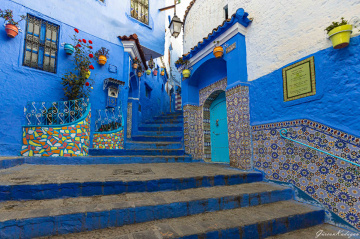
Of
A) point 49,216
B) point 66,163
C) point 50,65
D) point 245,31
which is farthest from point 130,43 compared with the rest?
point 49,216

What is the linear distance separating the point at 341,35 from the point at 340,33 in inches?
1.2

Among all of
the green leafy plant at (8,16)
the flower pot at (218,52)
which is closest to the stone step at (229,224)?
the flower pot at (218,52)

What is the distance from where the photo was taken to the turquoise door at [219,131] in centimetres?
561

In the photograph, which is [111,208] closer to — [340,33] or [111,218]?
[111,218]

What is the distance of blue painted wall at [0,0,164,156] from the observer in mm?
4363

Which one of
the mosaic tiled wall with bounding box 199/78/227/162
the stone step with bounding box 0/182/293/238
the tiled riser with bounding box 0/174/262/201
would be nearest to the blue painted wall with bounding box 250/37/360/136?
the stone step with bounding box 0/182/293/238

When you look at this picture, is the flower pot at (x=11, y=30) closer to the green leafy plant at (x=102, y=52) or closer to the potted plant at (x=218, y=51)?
the green leafy plant at (x=102, y=52)

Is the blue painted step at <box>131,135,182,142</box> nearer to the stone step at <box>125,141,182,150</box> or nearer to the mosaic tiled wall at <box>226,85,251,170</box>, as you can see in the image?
the stone step at <box>125,141,182,150</box>

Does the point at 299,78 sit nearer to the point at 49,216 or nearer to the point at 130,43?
the point at 49,216

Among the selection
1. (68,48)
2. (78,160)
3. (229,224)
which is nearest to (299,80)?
(229,224)

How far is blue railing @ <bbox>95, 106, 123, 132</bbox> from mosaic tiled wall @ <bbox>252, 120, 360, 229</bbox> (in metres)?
4.53

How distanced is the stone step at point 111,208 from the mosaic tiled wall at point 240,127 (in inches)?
51.3

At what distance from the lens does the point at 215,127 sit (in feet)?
19.8

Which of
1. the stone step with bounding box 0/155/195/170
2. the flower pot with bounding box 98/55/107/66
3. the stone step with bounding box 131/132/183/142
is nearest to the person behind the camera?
the stone step with bounding box 0/155/195/170
